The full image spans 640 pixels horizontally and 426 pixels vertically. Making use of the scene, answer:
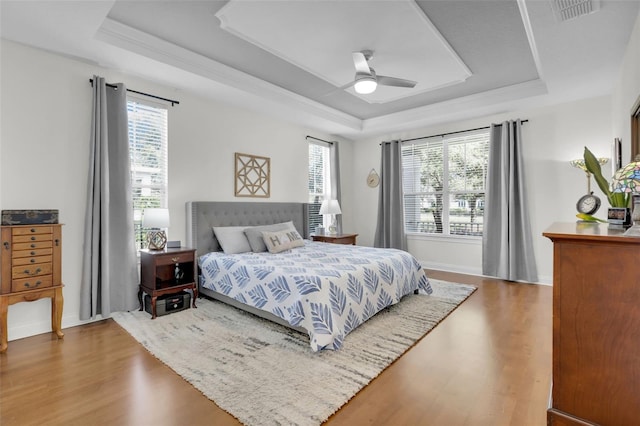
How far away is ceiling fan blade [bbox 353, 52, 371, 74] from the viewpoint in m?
2.96

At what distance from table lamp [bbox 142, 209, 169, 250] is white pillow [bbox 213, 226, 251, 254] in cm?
70

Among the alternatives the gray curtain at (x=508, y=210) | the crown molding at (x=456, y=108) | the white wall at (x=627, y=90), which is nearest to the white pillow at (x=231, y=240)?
the crown molding at (x=456, y=108)

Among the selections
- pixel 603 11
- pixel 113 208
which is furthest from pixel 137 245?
pixel 603 11

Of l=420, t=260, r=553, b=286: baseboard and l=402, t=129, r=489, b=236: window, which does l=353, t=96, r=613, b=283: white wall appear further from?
l=402, t=129, r=489, b=236: window

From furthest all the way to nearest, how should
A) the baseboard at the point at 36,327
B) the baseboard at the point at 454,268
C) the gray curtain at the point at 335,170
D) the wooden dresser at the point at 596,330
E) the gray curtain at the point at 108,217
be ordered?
1. the gray curtain at the point at 335,170
2. the baseboard at the point at 454,268
3. the gray curtain at the point at 108,217
4. the baseboard at the point at 36,327
5. the wooden dresser at the point at 596,330

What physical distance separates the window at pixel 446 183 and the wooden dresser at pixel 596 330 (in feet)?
13.2

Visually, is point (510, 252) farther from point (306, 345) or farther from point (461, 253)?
point (306, 345)

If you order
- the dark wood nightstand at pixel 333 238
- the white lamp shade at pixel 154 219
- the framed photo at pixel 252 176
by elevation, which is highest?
the framed photo at pixel 252 176

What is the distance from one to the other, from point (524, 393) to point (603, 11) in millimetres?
2797

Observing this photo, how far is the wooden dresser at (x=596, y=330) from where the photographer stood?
Result: 1379mm

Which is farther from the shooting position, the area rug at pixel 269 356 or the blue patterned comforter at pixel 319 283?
the blue patterned comforter at pixel 319 283

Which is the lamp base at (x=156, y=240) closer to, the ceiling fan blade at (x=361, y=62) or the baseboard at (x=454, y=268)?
the ceiling fan blade at (x=361, y=62)

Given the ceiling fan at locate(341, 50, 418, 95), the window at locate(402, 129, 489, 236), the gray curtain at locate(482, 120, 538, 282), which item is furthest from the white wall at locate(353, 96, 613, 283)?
the ceiling fan at locate(341, 50, 418, 95)

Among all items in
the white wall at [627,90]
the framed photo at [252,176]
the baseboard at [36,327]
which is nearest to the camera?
the white wall at [627,90]
